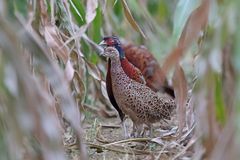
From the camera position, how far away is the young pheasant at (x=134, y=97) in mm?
2406

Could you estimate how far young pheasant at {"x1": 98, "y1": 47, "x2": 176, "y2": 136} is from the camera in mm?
2406

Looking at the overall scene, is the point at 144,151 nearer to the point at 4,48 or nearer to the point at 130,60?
the point at 130,60

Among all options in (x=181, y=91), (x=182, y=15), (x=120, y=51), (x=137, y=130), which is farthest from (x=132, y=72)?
(x=182, y=15)

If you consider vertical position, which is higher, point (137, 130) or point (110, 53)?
point (110, 53)

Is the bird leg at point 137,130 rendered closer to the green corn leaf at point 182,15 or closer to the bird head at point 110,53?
the bird head at point 110,53

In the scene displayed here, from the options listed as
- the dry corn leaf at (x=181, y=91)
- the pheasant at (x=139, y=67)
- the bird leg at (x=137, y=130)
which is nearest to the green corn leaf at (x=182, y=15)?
the dry corn leaf at (x=181, y=91)

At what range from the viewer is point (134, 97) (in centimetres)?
240

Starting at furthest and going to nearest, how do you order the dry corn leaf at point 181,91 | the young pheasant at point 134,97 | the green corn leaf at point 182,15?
1. the young pheasant at point 134,97
2. the dry corn leaf at point 181,91
3. the green corn leaf at point 182,15

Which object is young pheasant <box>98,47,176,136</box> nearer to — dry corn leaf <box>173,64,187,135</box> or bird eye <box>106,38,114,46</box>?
bird eye <box>106,38,114,46</box>

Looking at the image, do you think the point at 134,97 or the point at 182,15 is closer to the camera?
the point at 182,15

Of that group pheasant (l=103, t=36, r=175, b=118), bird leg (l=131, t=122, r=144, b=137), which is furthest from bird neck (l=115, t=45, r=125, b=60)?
bird leg (l=131, t=122, r=144, b=137)

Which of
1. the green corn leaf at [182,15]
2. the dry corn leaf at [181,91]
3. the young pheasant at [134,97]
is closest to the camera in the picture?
the green corn leaf at [182,15]

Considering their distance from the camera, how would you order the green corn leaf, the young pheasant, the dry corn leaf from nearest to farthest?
the green corn leaf → the dry corn leaf → the young pheasant

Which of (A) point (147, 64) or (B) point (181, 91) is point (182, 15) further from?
(A) point (147, 64)
